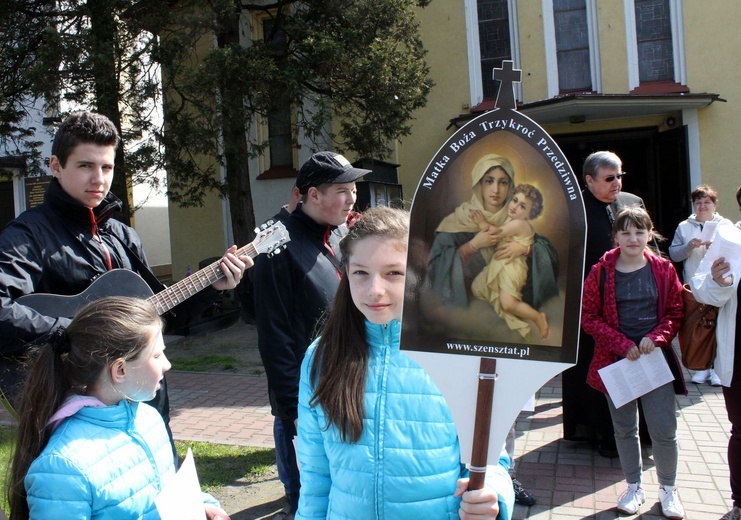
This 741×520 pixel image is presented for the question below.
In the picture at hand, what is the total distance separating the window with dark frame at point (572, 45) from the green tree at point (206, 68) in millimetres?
2885

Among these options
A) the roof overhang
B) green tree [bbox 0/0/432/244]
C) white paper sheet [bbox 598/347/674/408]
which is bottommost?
white paper sheet [bbox 598/347/674/408]

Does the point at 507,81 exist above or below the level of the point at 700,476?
above

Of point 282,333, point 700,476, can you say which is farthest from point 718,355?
point 282,333

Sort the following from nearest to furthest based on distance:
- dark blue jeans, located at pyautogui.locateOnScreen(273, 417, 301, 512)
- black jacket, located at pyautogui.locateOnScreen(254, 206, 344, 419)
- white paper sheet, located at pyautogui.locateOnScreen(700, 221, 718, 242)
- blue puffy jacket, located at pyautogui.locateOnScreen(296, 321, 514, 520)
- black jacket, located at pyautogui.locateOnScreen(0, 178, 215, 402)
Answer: blue puffy jacket, located at pyautogui.locateOnScreen(296, 321, 514, 520), black jacket, located at pyautogui.locateOnScreen(0, 178, 215, 402), black jacket, located at pyautogui.locateOnScreen(254, 206, 344, 419), dark blue jeans, located at pyautogui.locateOnScreen(273, 417, 301, 512), white paper sheet, located at pyautogui.locateOnScreen(700, 221, 718, 242)

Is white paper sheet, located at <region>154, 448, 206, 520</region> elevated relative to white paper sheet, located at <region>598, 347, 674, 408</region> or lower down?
elevated

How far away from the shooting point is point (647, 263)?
4168mm

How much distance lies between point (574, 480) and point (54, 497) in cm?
370

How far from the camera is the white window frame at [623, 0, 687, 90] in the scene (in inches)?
447

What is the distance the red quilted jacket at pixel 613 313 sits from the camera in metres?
3.98

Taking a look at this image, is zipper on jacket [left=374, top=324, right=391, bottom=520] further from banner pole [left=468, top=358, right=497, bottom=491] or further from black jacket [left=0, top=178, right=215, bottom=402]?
black jacket [left=0, top=178, right=215, bottom=402]

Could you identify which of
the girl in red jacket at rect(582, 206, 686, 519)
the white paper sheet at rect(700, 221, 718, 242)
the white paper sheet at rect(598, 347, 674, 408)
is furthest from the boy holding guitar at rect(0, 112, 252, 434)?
the white paper sheet at rect(700, 221, 718, 242)

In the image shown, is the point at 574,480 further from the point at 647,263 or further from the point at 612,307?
the point at 647,263

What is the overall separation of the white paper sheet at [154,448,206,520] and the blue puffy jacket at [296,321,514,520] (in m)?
0.31

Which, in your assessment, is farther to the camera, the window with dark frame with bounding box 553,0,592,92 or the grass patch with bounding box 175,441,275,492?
the window with dark frame with bounding box 553,0,592,92
